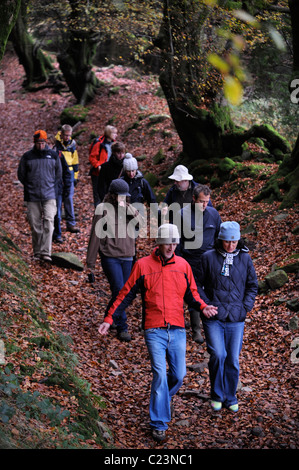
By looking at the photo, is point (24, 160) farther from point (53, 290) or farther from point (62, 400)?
point (62, 400)

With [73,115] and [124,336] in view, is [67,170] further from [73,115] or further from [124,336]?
[73,115]

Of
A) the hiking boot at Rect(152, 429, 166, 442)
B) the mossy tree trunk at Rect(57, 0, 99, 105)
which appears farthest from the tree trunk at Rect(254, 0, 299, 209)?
the mossy tree trunk at Rect(57, 0, 99, 105)

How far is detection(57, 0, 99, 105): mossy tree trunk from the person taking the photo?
23.0m

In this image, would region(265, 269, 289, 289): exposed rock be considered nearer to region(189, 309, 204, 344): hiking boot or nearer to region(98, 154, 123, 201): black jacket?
region(189, 309, 204, 344): hiking boot

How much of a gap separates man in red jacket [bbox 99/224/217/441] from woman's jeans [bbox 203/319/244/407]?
396 mm

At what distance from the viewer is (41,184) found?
34.3 feet

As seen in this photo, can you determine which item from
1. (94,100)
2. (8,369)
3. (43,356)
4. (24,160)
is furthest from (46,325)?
(94,100)

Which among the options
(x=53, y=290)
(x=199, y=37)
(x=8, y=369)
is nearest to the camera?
(x=8, y=369)

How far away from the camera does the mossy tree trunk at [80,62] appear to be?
905 inches

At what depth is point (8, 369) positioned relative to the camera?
5398mm

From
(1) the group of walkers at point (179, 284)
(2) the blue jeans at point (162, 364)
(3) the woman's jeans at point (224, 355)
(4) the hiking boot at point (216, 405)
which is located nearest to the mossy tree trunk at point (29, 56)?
(1) the group of walkers at point (179, 284)

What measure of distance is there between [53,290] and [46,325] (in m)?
2.29

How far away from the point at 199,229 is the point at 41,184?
4.12 m

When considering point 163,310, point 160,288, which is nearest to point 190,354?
point 163,310
